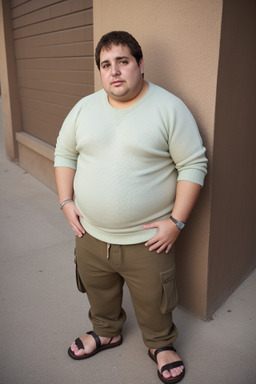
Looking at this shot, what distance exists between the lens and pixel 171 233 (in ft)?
6.04

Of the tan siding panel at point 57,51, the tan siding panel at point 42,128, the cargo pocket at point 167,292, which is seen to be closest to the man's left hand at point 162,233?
the cargo pocket at point 167,292

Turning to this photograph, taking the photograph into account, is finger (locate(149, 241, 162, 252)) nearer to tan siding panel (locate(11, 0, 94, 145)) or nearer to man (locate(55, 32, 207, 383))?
man (locate(55, 32, 207, 383))

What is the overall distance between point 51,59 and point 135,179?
11.2 feet

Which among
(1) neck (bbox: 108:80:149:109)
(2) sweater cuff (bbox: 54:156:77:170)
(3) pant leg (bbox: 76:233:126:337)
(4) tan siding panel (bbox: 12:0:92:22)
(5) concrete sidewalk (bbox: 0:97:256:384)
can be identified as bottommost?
(5) concrete sidewalk (bbox: 0:97:256:384)

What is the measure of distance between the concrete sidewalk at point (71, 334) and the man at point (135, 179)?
21 cm

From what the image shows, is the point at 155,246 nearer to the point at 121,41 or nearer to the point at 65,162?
the point at 65,162

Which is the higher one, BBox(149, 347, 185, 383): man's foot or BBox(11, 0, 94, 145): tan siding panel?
BBox(11, 0, 94, 145): tan siding panel

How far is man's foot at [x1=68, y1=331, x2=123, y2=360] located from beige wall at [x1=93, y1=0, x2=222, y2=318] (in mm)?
589

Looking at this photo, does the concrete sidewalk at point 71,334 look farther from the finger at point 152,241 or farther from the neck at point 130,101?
the neck at point 130,101

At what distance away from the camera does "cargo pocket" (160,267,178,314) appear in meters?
1.88

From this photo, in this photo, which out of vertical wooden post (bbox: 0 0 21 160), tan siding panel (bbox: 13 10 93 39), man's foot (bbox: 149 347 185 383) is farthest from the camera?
vertical wooden post (bbox: 0 0 21 160)

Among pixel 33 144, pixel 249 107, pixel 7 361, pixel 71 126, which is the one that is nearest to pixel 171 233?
pixel 71 126

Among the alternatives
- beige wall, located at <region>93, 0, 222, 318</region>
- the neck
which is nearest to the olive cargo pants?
beige wall, located at <region>93, 0, 222, 318</region>

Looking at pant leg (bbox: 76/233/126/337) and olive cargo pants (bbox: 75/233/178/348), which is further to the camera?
pant leg (bbox: 76/233/126/337)
